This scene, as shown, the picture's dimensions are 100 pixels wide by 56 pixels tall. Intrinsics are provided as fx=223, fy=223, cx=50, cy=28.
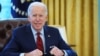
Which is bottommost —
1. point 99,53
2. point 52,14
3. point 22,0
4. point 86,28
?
point 99,53

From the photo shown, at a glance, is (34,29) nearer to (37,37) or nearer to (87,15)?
(37,37)

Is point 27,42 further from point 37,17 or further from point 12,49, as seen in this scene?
point 37,17

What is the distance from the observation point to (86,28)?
3725 millimetres

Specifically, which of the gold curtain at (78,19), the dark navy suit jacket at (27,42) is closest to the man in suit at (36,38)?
the dark navy suit jacket at (27,42)

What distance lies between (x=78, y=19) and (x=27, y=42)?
5.18 ft

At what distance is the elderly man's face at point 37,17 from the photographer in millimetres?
2348

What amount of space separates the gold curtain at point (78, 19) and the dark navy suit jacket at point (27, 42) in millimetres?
1223

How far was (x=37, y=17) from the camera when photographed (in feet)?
7.72

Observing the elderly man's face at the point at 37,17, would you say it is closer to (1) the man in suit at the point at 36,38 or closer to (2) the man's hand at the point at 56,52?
(1) the man in suit at the point at 36,38

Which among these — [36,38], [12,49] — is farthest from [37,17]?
[12,49]

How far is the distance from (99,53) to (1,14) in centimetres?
177

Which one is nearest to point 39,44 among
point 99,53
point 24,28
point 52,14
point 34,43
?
point 34,43

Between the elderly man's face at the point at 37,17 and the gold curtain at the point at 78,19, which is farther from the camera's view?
the gold curtain at the point at 78,19

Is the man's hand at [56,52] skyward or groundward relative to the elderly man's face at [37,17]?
groundward
